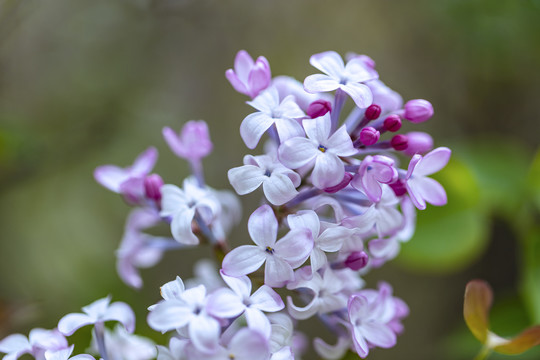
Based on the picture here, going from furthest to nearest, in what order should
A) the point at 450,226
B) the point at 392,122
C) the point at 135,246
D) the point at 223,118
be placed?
the point at 223,118 < the point at 450,226 < the point at 135,246 < the point at 392,122

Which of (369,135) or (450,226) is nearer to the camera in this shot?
(369,135)

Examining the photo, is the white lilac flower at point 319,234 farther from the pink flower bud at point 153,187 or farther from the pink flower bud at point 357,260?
the pink flower bud at point 153,187

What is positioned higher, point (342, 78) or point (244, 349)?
point (342, 78)

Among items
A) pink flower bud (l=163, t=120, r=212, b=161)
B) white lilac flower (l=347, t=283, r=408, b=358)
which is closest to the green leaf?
white lilac flower (l=347, t=283, r=408, b=358)

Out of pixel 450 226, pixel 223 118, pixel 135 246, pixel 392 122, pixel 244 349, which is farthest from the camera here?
pixel 223 118

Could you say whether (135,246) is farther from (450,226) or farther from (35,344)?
(450,226)

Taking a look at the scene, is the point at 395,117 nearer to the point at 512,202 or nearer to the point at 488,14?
the point at 512,202

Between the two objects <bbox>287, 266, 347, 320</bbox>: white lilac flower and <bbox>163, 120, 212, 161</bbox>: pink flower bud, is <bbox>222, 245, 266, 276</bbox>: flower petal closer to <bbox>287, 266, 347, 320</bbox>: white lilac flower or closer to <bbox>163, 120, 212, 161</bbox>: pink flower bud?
<bbox>287, 266, 347, 320</bbox>: white lilac flower

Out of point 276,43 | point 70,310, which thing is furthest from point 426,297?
point 70,310

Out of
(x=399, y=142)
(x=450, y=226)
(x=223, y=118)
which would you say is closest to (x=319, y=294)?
(x=399, y=142)


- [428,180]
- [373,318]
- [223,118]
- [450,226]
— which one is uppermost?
[428,180]
